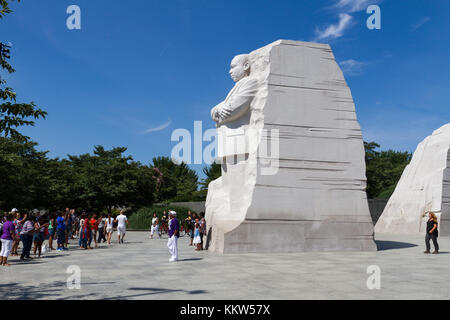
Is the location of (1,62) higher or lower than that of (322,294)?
higher

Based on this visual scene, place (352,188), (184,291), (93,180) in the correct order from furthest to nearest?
(93,180) < (352,188) < (184,291)

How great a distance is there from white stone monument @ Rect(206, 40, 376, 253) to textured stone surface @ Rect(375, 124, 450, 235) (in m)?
10.8

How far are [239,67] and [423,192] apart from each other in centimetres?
1531

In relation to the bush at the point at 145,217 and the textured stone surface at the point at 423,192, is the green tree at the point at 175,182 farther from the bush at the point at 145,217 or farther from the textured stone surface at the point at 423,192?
the textured stone surface at the point at 423,192

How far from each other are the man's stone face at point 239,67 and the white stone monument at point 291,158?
0.13 meters

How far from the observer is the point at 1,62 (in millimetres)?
6227

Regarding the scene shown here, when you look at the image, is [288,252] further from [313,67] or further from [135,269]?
[313,67]

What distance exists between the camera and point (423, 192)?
23719 millimetres

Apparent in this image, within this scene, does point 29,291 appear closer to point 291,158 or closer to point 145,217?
point 291,158

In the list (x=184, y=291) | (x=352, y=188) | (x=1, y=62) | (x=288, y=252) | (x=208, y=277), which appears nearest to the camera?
(x=1, y=62)

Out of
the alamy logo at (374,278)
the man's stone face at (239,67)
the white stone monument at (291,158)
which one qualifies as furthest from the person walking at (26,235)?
the alamy logo at (374,278)

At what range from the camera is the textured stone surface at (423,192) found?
2239 cm
